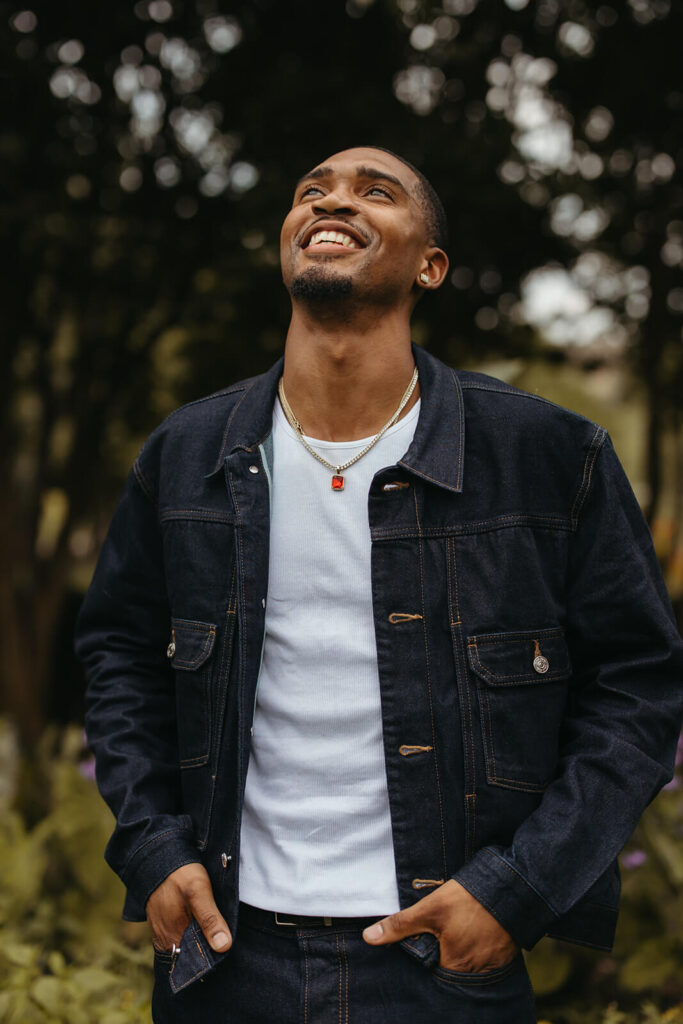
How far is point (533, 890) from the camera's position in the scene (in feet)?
5.72

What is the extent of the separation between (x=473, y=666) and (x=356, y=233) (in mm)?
988

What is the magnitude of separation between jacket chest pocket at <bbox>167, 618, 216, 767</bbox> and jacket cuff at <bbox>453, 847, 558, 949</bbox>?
2.04 feet

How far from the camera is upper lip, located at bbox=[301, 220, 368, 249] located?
6.86 ft

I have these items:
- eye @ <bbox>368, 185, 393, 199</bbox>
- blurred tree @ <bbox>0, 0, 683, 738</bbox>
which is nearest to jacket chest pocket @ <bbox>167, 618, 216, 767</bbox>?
eye @ <bbox>368, 185, 393, 199</bbox>

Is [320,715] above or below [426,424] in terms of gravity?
below

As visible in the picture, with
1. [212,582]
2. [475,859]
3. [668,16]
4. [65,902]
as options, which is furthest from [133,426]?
[475,859]

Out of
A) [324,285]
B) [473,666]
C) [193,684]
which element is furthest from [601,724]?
[324,285]

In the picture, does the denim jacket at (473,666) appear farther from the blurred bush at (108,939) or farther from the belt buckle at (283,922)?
the blurred bush at (108,939)

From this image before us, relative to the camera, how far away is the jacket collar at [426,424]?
1956 mm

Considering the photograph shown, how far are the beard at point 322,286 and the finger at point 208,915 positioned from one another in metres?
1.25

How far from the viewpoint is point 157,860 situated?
196cm

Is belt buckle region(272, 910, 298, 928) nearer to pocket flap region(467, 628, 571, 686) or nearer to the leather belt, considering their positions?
the leather belt

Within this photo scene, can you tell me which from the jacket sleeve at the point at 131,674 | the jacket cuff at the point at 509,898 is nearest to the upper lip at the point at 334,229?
the jacket sleeve at the point at 131,674

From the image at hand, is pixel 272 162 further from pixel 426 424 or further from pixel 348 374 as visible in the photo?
pixel 426 424
